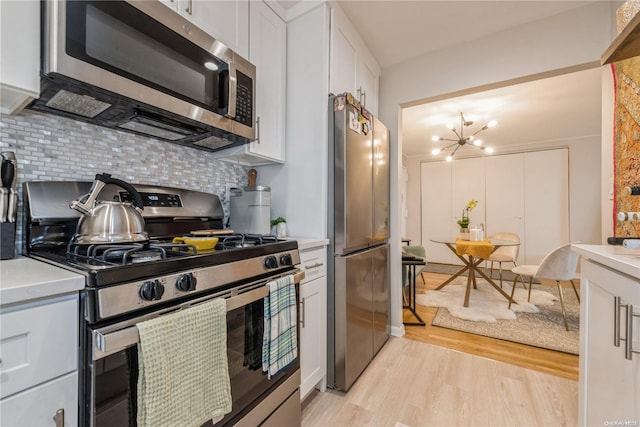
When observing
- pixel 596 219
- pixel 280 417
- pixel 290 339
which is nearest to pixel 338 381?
pixel 280 417

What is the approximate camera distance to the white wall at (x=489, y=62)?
188 cm

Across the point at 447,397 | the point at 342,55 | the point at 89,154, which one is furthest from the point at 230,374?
the point at 342,55

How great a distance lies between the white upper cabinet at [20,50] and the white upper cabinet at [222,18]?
50 cm

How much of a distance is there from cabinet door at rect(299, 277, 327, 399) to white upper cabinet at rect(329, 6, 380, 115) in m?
1.31

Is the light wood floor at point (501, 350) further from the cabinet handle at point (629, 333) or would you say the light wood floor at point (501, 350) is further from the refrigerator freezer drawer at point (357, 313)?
the cabinet handle at point (629, 333)

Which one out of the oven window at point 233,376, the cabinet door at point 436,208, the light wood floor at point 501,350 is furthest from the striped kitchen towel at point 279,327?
the cabinet door at point 436,208

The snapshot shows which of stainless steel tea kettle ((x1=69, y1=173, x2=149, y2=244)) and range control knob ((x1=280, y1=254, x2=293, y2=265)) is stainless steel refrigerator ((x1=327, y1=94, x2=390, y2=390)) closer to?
range control knob ((x1=280, y1=254, x2=293, y2=265))

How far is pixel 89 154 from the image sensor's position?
1188mm

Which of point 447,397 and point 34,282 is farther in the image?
point 447,397

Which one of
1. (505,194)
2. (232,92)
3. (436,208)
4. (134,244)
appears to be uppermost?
(232,92)

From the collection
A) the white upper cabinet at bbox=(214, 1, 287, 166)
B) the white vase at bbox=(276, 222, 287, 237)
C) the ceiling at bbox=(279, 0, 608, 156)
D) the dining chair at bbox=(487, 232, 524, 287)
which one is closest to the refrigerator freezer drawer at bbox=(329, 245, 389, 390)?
the white vase at bbox=(276, 222, 287, 237)

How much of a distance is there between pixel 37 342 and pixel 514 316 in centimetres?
368

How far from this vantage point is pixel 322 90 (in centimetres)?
174

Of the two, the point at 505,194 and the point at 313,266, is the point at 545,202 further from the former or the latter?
the point at 313,266
